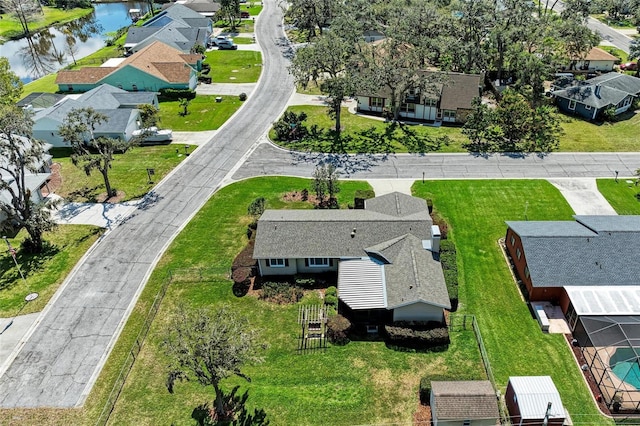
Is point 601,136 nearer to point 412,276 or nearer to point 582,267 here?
point 582,267

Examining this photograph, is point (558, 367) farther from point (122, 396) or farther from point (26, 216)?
point (26, 216)

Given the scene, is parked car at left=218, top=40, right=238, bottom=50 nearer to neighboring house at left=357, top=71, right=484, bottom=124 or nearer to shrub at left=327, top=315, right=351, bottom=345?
neighboring house at left=357, top=71, right=484, bottom=124

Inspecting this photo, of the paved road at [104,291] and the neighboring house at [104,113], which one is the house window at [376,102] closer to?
the paved road at [104,291]

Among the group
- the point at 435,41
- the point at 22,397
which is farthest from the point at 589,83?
the point at 22,397

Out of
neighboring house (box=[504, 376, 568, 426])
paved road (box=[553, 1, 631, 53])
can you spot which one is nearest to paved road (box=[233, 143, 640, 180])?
neighboring house (box=[504, 376, 568, 426])

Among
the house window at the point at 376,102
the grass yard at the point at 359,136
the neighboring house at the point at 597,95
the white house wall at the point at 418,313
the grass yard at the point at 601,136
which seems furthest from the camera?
the house window at the point at 376,102

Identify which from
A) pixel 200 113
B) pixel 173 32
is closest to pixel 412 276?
pixel 200 113

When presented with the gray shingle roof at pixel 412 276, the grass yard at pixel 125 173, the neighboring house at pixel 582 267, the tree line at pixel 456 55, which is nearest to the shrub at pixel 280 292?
the gray shingle roof at pixel 412 276
